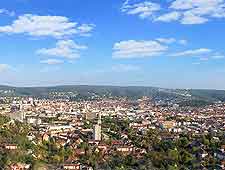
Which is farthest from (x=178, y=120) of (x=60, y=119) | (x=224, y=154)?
(x=224, y=154)

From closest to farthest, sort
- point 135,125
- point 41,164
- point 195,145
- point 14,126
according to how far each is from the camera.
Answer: point 41,164 < point 195,145 < point 14,126 < point 135,125

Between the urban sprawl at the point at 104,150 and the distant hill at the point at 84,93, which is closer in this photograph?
the urban sprawl at the point at 104,150

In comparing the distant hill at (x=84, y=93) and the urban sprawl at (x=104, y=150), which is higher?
the distant hill at (x=84, y=93)

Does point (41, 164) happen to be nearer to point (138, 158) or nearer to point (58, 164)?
point (58, 164)

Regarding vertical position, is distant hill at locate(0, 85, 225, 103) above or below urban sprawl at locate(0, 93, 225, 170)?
above

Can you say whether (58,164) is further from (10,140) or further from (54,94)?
(54,94)

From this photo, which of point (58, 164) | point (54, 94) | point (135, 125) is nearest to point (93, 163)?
point (58, 164)

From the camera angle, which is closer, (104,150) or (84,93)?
(104,150)

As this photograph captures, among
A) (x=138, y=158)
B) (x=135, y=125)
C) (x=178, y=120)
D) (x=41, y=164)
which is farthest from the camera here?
(x=178, y=120)

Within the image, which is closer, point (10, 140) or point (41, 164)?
point (41, 164)

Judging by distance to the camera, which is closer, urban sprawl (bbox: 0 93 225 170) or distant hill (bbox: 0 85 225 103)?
urban sprawl (bbox: 0 93 225 170)

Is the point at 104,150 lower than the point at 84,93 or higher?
lower
